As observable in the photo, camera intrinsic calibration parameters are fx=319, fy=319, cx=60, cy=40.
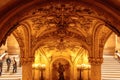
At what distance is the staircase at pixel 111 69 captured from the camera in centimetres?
1891

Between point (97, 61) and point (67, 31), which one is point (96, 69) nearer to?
point (97, 61)

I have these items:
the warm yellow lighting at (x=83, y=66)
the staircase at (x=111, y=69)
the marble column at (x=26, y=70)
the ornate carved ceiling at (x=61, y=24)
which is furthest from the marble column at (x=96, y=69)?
the warm yellow lighting at (x=83, y=66)

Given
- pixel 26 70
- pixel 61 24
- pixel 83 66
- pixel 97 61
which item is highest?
pixel 61 24

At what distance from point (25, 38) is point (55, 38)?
81.2 inches

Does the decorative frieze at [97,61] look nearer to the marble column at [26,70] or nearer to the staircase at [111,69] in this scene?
the marble column at [26,70]

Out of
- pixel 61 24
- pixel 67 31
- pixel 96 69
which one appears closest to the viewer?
pixel 61 24

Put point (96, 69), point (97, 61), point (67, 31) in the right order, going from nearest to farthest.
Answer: point (67, 31) → point (96, 69) → point (97, 61)

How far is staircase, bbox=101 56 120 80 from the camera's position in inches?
744

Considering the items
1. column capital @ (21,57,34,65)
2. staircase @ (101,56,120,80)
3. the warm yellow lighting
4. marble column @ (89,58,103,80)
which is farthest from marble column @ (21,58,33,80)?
the warm yellow lighting

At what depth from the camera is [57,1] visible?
26.1 feet

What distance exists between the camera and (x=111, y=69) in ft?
68.1

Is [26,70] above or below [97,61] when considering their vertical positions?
below

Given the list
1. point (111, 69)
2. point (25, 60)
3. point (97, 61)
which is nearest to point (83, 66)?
point (111, 69)

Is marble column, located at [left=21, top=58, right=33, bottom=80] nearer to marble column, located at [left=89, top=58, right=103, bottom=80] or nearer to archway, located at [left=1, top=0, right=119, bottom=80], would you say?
archway, located at [left=1, top=0, right=119, bottom=80]
